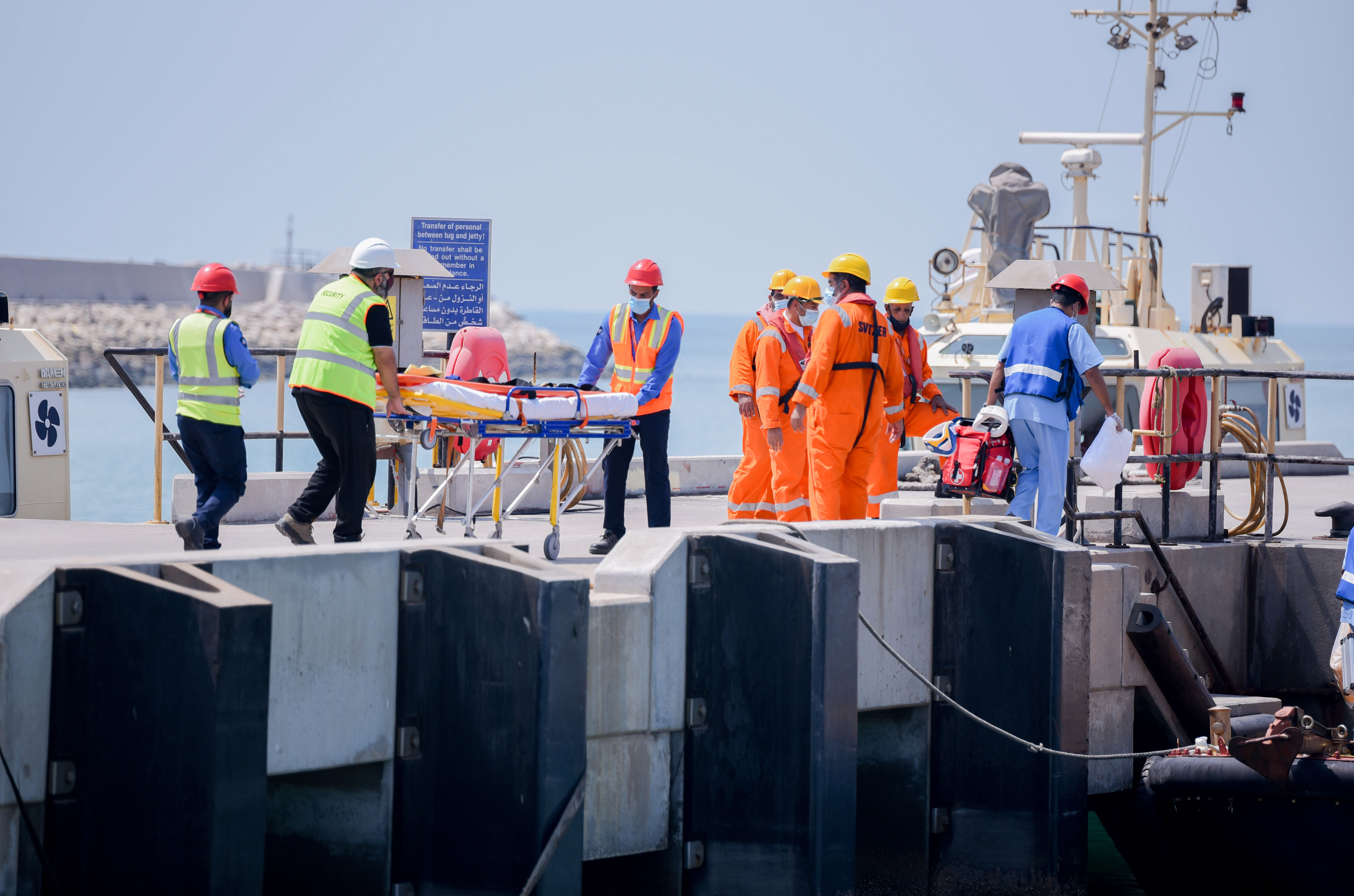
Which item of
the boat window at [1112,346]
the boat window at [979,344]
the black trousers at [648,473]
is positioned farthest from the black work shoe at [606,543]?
the boat window at [1112,346]

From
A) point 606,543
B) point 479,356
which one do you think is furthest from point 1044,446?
point 479,356

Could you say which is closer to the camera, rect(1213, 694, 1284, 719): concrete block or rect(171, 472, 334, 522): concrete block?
rect(1213, 694, 1284, 719): concrete block

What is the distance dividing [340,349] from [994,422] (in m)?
3.62

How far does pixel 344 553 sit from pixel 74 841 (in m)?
1.22

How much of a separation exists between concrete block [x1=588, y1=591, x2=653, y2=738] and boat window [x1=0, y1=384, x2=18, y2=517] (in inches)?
350

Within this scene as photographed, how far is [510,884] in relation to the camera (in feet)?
17.7

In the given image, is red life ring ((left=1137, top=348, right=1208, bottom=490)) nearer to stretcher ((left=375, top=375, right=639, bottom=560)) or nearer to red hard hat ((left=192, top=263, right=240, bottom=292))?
stretcher ((left=375, top=375, right=639, bottom=560))

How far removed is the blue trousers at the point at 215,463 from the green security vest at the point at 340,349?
835mm

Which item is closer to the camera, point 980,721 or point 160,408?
point 980,721

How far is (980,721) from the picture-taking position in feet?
22.4

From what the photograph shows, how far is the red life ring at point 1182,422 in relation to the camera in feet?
35.1

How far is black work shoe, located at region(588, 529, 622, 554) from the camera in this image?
10180mm

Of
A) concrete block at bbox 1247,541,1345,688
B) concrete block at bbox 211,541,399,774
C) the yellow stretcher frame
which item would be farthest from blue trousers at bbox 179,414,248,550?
concrete block at bbox 1247,541,1345,688

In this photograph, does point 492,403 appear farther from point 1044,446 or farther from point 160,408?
point 160,408
